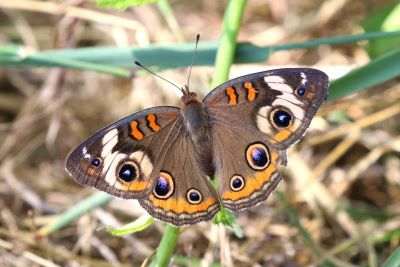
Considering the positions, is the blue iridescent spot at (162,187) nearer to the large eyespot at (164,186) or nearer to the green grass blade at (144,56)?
the large eyespot at (164,186)

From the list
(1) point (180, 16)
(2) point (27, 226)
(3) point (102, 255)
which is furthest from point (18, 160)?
(1) point (180, 16)

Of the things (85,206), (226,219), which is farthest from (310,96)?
(85,206)

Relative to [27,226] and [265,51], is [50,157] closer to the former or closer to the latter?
[27,226]

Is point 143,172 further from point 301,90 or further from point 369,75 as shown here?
point 369,75

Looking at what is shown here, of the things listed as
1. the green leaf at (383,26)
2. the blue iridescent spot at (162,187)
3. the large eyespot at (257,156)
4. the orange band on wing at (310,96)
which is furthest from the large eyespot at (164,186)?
the green leaf at (383,26)

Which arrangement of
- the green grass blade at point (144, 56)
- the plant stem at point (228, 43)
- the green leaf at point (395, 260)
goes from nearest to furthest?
the green leaf at point (395, 260), the plant stem at point (228, 43), the green grass blade at point (144, 56)

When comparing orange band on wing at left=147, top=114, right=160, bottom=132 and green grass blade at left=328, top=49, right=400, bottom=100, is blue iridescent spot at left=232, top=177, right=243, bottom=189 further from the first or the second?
green grass blade at left=328, top=49, right=400, bottom=100
